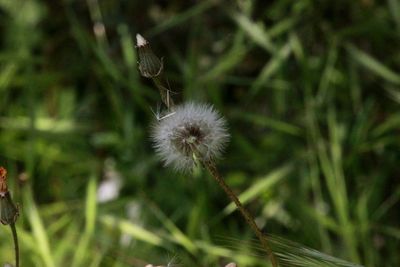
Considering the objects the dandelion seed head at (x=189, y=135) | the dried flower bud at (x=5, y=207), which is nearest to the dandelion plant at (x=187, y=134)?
the dandelion seed head at (x=189, y=135)

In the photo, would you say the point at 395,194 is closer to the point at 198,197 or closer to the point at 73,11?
the point at 198,197

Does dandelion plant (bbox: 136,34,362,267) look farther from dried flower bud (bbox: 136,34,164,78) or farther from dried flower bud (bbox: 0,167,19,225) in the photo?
dried flower bud (bbox: 0,167,19,225)

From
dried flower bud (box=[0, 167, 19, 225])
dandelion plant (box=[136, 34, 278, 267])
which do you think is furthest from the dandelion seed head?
dried flower bud (box=[0, 167, 19, 225])

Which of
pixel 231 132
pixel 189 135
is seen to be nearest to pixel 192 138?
pixel 189 135

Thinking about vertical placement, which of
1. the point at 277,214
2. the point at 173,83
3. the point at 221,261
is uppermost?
the point at 173,83

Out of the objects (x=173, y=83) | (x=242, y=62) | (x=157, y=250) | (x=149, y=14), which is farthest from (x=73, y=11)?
(x=157, y=250)

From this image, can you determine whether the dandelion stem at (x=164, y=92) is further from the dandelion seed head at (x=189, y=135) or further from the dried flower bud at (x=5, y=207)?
the dried flower bud at (x=5, y=207)

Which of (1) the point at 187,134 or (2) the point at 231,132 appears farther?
(2) the point at 231,132

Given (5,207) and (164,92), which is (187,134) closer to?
(164,92)
